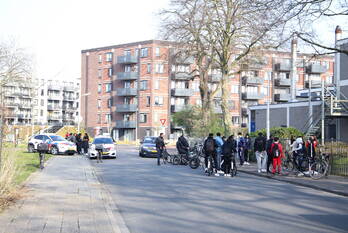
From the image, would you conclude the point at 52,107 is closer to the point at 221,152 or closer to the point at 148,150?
the point at 148,150

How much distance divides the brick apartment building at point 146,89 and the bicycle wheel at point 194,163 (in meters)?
46.7

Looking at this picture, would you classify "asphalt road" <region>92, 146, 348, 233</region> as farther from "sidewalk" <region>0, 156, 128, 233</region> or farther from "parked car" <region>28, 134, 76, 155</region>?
"parked car" <region>28, 134, 76, 155</region>

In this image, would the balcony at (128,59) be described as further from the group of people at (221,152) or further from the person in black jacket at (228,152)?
the person in black jacket at (228,152)

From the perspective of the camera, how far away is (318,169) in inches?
715

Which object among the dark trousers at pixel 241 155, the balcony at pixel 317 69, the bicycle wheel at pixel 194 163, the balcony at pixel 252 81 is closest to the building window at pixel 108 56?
the balcony at pixel 252 81

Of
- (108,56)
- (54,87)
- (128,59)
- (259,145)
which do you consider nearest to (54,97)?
(54,87)

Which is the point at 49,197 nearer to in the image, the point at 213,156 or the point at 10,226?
the point at 10,226

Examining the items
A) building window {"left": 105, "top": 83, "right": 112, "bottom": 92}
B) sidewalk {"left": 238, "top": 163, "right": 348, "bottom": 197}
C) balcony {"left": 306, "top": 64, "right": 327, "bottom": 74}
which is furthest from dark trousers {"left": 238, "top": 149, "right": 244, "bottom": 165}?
building window {"left": 105, "top": 83, "right": 112, "bottom": 92}

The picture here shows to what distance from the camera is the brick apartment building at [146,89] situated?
73438 millimetres

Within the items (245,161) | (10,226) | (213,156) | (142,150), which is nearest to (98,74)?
(142,150)

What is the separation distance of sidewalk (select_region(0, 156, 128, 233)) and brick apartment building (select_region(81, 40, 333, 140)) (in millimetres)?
56381

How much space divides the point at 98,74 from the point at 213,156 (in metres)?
64.8

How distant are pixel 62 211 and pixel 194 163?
45.7 ft

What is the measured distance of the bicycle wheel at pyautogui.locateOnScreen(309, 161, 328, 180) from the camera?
1799 cm
